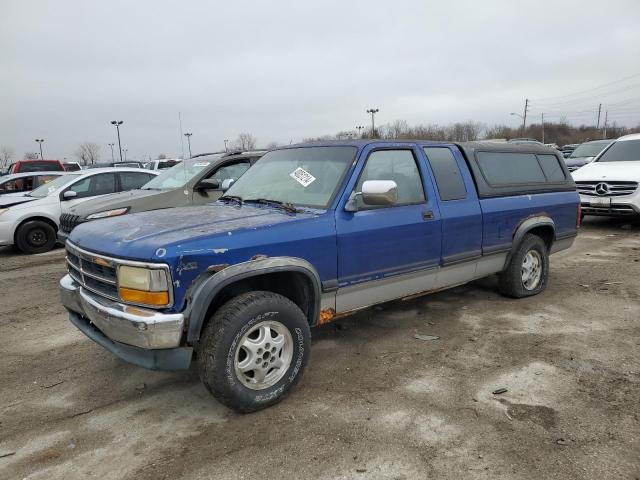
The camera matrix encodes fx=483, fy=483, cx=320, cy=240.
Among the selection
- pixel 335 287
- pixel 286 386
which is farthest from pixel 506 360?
pixel 286 386

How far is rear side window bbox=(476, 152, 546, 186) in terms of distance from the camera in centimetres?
513

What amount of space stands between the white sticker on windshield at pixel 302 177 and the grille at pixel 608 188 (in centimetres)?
827

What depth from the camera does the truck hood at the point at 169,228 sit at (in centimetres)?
300

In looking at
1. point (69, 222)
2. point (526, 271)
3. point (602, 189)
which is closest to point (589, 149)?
point (602, 189)

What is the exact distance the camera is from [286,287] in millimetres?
3629

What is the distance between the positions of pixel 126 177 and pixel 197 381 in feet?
24.2

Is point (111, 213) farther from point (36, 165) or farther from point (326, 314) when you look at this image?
point (36, 165)

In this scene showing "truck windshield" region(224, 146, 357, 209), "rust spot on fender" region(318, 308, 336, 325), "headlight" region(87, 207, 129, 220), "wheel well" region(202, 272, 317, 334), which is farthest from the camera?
"headlight" region(87, 207, 129, 220)

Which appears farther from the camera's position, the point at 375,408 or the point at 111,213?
the point at 111,213

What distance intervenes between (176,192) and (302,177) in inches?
151

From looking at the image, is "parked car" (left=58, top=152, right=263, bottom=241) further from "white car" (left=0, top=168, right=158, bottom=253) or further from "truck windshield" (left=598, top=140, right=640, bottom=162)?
"truck windshield" (left=598, top=140, right=640, bottom=162)

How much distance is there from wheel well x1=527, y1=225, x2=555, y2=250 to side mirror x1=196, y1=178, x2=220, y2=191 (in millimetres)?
4274

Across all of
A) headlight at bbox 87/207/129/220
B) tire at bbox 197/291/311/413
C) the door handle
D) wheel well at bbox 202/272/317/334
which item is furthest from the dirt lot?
headlight at bbox 87/207/129/220

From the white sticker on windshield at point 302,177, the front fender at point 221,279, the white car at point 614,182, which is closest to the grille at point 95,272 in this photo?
the front fender at point 221,279
